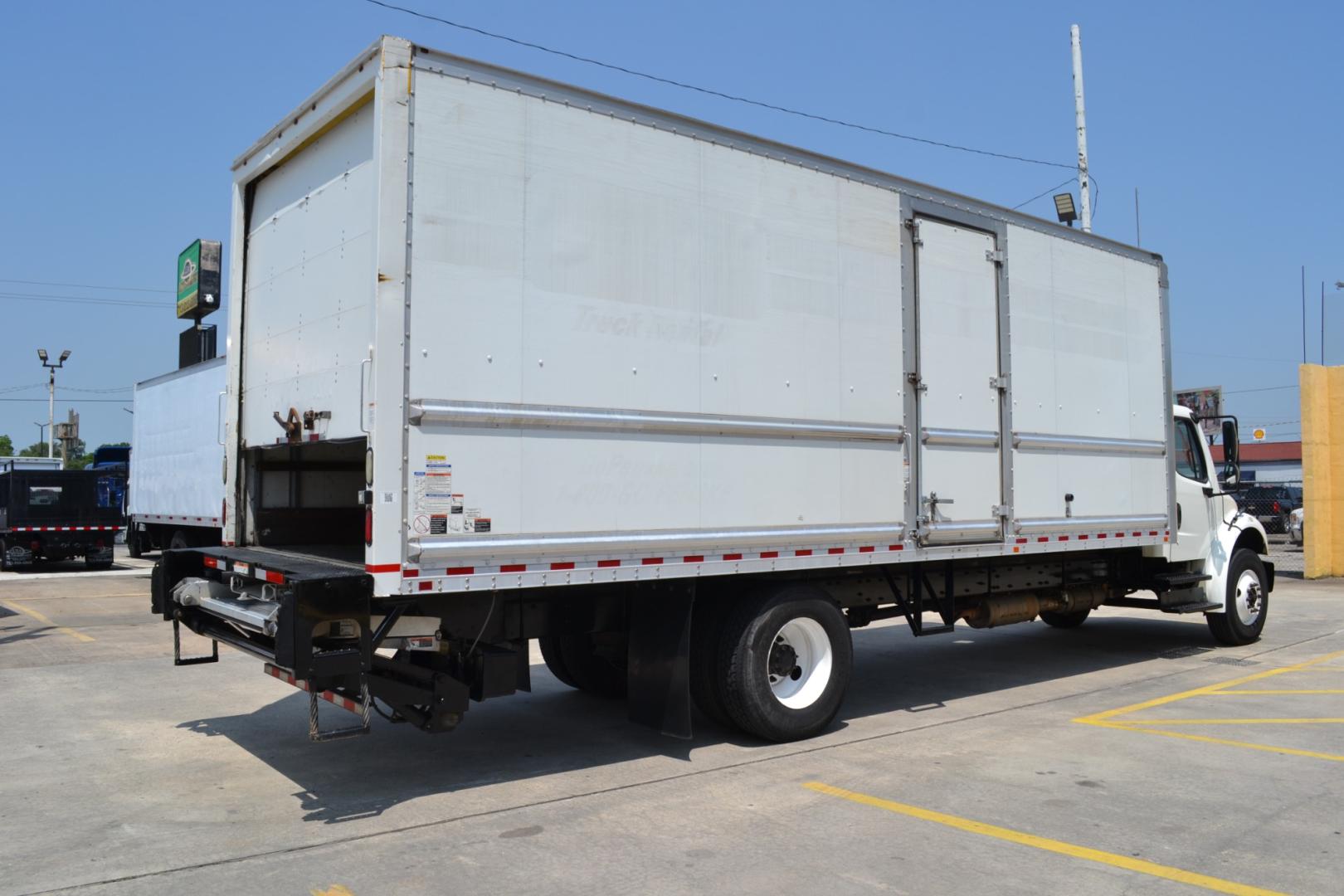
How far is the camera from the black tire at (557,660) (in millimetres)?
8469

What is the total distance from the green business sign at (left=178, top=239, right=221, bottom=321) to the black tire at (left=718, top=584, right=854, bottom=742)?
89.0 feet

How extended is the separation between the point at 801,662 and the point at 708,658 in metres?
0.77

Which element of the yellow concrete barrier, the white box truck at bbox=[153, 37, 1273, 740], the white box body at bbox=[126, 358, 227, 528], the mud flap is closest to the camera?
the white box truck at bbox=[153, 37, 1273, 740]

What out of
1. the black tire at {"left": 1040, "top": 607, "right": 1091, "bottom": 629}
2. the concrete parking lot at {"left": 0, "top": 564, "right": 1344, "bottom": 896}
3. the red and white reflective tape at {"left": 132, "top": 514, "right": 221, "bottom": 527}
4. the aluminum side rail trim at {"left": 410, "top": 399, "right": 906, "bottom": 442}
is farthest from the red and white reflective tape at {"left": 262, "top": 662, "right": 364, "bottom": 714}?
the red and white reflective tape at {"left": 132, "top": 514, "right": 221, "bottom": 527}

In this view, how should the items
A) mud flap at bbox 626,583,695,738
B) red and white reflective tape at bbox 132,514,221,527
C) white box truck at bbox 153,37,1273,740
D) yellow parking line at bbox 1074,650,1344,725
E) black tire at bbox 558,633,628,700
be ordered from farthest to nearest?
red and white reflective tape at bbox 132,514,221,527
black tire at bbox 558,633,628,700
yellow parking line at bbox 1074,650,1344,725
mud flap at bbox 626,583,695,738
white box truck at bbox 153,37,1273,740

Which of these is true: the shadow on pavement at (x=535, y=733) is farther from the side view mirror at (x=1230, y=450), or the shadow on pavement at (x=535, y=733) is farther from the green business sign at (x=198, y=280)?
the green business sign at (x=198, y=280)

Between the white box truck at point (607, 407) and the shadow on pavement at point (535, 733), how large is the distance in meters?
0.45

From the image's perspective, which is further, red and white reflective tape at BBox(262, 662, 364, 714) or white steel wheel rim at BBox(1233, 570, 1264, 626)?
white steel wheel rim at BBox(1233, 570, 1264, 626)

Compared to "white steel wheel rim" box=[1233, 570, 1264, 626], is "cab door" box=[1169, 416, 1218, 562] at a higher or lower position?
higher

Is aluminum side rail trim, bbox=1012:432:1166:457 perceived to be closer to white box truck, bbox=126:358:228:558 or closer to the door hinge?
the door hinge

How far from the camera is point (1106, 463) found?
952 centimetres

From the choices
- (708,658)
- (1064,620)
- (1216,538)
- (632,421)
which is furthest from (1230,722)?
(1064,620)

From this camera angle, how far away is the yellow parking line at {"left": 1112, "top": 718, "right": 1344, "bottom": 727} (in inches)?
301

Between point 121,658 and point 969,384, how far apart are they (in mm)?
8824
